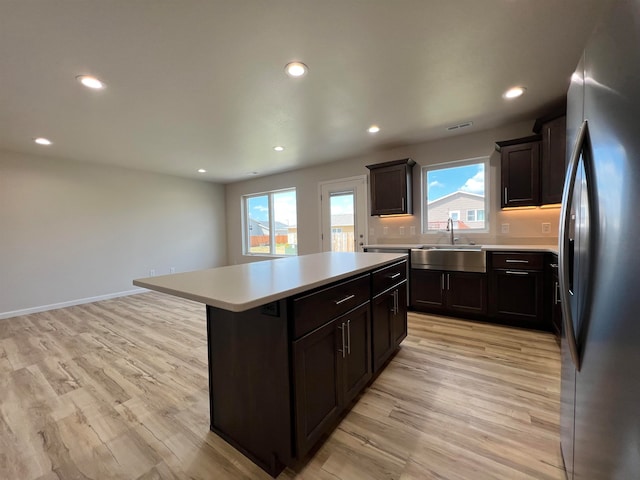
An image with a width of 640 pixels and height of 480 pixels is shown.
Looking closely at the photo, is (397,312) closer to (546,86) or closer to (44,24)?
(546,86)

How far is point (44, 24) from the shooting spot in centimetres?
160

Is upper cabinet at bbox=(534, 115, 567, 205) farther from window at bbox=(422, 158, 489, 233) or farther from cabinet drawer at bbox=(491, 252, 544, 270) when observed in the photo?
window at bbox=(422, 158, 489, 233)

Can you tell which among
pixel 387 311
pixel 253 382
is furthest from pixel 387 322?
pixel 253 382

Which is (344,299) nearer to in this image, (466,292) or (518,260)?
(466,292)

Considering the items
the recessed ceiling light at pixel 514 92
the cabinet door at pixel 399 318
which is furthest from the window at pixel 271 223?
the recessed ceiling light at pixel 514 92

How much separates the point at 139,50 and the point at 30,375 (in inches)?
106

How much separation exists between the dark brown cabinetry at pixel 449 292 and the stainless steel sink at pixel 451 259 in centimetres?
6

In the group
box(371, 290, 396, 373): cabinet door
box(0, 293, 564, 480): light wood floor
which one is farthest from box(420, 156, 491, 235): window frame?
box(371, 290, 396, 373): cabinet door

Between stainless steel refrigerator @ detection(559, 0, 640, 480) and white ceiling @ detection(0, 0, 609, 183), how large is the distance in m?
1.13

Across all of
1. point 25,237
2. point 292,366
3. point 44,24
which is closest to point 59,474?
point 292,366

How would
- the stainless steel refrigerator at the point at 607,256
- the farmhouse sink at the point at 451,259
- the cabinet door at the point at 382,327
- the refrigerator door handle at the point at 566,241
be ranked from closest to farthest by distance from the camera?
1. the stainless steel refrigerator at the point at 607,256
2. the refrigerator door handle at the point at 566,241
3. the cabinet door at the point at 382,327
4. the farmhouse sink at the point at 451,259

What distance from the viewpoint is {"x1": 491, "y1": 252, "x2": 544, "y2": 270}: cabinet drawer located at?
2.84 meters

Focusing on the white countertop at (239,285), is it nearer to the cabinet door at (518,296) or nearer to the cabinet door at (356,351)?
the cabinet door at (356,351)

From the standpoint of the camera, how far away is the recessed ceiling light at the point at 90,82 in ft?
6.99
